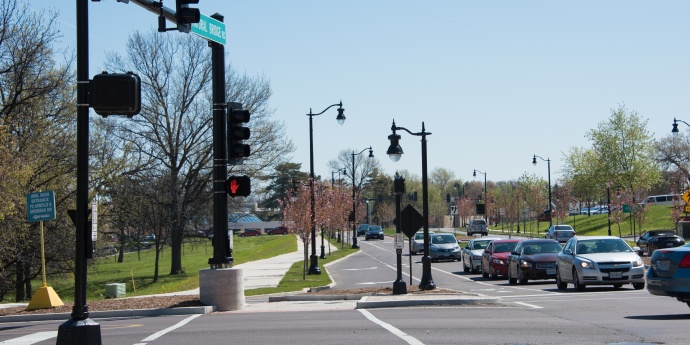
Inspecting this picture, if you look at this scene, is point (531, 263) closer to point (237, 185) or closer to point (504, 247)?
point (504, 247)

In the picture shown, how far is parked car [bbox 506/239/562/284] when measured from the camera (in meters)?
28.9

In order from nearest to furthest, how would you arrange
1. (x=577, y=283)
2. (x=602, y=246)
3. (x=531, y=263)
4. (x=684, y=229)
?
(x=577, y=283) → (x=602, y=246) → (x=531, y=263) → (x=684, y=229)

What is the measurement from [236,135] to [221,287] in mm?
3557

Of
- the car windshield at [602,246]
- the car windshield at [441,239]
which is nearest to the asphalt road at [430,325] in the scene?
the car windshield at [602,246]

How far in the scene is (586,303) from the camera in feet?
62.6

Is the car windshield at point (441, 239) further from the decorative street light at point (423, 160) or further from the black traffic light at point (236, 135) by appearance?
the black traffic light at point (236, 135)

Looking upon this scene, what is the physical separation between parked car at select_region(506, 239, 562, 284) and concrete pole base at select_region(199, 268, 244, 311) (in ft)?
41.5

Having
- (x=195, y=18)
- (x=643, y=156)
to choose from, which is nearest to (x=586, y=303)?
(x=195, y=18)

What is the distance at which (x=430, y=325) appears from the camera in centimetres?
1414

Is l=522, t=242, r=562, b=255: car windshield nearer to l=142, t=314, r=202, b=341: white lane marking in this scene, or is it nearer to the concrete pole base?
the concrete pole base

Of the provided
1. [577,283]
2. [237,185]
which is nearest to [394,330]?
[237,185]

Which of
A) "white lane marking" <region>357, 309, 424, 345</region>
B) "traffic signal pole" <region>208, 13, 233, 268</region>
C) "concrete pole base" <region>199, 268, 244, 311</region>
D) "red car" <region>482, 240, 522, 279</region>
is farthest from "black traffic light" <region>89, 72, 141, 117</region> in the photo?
"red car" <region>482, 240, 522, 279</region>

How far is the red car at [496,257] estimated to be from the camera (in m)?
33.1

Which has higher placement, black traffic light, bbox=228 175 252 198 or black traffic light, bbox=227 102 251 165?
black traffic light, bbox=227 102 251 165
